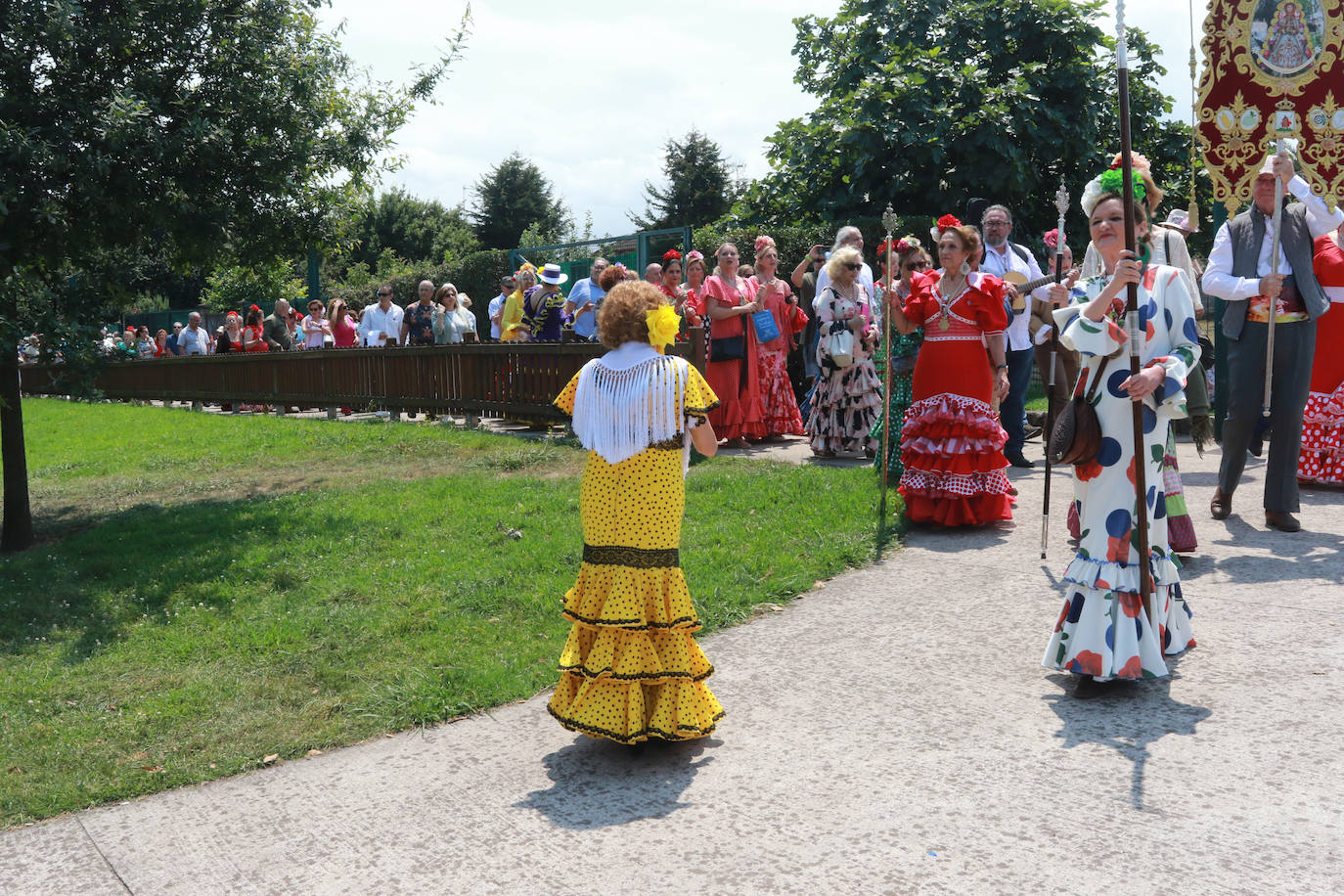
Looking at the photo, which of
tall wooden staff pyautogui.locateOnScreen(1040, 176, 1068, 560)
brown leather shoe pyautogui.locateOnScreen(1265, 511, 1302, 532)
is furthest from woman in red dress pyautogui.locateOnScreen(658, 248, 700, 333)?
brown leather shoe pyautogui.locateOnScreen(1265, 511, 1302, 532)

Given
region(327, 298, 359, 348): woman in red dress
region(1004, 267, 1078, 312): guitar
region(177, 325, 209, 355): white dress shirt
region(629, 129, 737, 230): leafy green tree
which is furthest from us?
region(629, 129, 737, 230): leafy green tree

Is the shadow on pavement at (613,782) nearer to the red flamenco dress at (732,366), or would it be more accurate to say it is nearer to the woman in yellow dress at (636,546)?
the woman in yellow dress at (636,546)

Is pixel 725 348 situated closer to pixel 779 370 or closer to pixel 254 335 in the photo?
pixel 779 370

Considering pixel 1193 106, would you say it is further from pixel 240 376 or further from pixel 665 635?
pixel 240 376

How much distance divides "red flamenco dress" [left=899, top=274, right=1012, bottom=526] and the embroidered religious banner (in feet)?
5.45

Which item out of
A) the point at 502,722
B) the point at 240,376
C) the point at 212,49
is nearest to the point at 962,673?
the point at 502,722

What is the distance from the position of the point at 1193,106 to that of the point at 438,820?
6.62 m

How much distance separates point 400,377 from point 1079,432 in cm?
1230

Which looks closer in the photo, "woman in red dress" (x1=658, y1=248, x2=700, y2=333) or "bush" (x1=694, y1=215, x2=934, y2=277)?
"woman in red dress" (x1=658, y1=248, x2=700, y2=333)

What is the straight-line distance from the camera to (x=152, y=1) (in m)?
8.41

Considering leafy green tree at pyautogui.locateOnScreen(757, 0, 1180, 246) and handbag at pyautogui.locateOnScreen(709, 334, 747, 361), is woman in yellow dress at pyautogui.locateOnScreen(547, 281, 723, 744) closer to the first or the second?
handbag at pyautogui.locateOnScreen(709, 334, 747, 361)

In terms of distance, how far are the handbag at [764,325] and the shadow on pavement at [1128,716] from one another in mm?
7462

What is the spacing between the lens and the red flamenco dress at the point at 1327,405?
848 centimetres

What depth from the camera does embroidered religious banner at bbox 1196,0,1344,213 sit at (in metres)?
7.26
